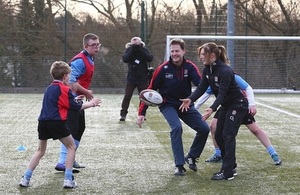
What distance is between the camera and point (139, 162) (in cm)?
781

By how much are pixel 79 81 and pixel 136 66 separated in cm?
518

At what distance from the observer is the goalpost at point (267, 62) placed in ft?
71.9

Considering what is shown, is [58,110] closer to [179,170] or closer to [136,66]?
[179,170]

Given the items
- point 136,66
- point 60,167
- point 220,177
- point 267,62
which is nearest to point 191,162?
point 220,177

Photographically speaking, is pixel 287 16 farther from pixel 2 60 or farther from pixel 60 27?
pixel 2 60

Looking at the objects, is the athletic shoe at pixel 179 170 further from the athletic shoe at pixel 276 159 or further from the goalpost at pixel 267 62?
the goalpost at pixel 267 62

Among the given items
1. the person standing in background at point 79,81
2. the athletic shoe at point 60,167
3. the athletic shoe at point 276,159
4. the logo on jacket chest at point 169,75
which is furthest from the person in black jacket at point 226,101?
the athletic shoe at point 60,167

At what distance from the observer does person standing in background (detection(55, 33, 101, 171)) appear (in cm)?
708

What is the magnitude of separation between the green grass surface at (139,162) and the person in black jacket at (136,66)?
20.3 inches

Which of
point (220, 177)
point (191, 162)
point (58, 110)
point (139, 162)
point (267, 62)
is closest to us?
point (58, 110)

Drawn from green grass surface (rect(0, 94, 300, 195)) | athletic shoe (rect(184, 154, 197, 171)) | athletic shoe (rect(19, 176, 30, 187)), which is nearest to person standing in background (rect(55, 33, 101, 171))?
green grass surface (rect(0, 94, 300, 195))

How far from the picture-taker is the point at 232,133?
6785 mm

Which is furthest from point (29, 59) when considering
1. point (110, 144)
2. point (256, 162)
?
point (256, 162)

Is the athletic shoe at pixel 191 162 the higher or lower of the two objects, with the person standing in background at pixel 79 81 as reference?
lower
